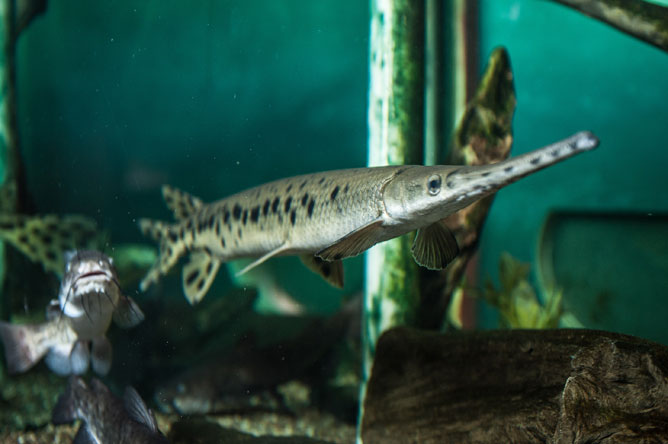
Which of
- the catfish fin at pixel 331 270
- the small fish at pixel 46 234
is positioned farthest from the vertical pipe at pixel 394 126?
the small fish at pixel 46 234

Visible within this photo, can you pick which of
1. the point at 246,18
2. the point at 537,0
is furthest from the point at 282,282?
the point at 537,0

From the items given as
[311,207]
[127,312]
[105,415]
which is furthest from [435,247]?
[105,415]

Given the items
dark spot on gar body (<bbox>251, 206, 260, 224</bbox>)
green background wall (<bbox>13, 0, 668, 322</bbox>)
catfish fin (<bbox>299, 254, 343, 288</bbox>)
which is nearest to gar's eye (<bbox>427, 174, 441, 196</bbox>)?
catfish fin (<bbox>299, 254, 343, 288</bbox>)

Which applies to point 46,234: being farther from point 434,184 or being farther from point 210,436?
point 434,184

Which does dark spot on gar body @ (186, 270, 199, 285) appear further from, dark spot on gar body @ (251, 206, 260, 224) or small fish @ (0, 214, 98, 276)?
small fish @ (0, 214, 98, 276)

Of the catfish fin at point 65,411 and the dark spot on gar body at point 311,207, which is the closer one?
the dark spot on gar body at point 311,207

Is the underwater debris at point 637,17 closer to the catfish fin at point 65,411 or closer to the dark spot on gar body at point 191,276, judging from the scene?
the dark spot on gar body at point 191,276

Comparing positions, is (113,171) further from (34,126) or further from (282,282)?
(282,282)
